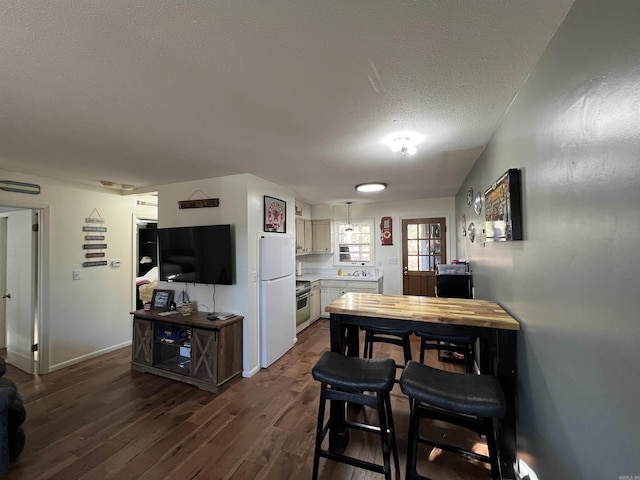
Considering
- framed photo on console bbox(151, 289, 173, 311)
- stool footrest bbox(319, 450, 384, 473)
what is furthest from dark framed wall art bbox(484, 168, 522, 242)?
framed photo on console bbox(151, 289, 173, 311)

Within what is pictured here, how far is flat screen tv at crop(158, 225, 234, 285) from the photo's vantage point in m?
3.16

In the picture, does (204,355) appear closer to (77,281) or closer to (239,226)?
(239,226)

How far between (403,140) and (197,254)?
261 centimetres

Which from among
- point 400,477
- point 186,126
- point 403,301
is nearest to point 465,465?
point 400,477

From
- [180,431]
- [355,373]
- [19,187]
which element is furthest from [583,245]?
[19,187]

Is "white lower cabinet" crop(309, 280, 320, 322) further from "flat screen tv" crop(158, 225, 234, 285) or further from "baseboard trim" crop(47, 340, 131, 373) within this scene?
"baseboard trim" crop(47, 340, 131, 373)

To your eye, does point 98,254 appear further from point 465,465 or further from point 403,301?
point 465,465

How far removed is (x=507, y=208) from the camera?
1645 millimetres

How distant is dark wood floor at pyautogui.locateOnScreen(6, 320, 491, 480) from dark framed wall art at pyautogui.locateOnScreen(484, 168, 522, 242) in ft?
5.19

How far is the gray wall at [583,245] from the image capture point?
747 mm

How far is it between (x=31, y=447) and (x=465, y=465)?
10.5ft

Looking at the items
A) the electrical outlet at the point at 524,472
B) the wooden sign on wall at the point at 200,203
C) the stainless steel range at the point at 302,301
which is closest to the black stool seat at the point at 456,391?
the electrical outlet at the point at 524,472

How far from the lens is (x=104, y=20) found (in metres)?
0.99

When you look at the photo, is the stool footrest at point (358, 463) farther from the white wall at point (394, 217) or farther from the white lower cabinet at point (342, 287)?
the white wall at point (394, 217)
